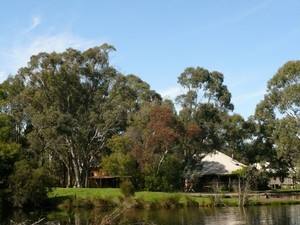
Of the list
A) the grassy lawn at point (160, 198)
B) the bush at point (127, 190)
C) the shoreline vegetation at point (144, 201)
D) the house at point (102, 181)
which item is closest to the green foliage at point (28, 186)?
the shoreline vegetation at point (144, 201)

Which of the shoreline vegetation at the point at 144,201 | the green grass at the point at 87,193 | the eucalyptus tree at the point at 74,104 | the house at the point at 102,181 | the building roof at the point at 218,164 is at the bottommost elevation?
the shoreline vegetation at the point at 144,201

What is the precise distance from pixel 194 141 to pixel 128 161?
12740 mm

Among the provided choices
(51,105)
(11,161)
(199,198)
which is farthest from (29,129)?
(199,198)

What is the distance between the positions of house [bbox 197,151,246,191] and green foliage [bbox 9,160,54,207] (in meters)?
29.6

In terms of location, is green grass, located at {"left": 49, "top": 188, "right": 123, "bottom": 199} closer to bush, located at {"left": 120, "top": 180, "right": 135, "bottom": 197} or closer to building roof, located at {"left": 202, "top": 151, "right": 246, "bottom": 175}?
bush, located at {"left": 120, "top": 180, "right": 135, "bottom": 197}

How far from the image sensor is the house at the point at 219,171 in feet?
256

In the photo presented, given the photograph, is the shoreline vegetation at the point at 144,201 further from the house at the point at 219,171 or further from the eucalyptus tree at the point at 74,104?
the house at the point at 219,171

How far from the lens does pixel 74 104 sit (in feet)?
232

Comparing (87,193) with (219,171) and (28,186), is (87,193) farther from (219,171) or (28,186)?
(219,171)

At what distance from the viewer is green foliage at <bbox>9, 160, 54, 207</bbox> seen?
2085 inches

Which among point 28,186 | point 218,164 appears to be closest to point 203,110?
point 218,164

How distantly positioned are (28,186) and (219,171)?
35354 mm

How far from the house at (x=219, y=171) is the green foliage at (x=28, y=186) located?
97.1ft

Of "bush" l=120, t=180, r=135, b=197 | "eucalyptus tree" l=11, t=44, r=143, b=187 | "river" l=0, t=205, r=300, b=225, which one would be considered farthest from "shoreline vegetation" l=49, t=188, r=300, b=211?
"eucalyptus tree" l=11, t=44, r=143, b=187
